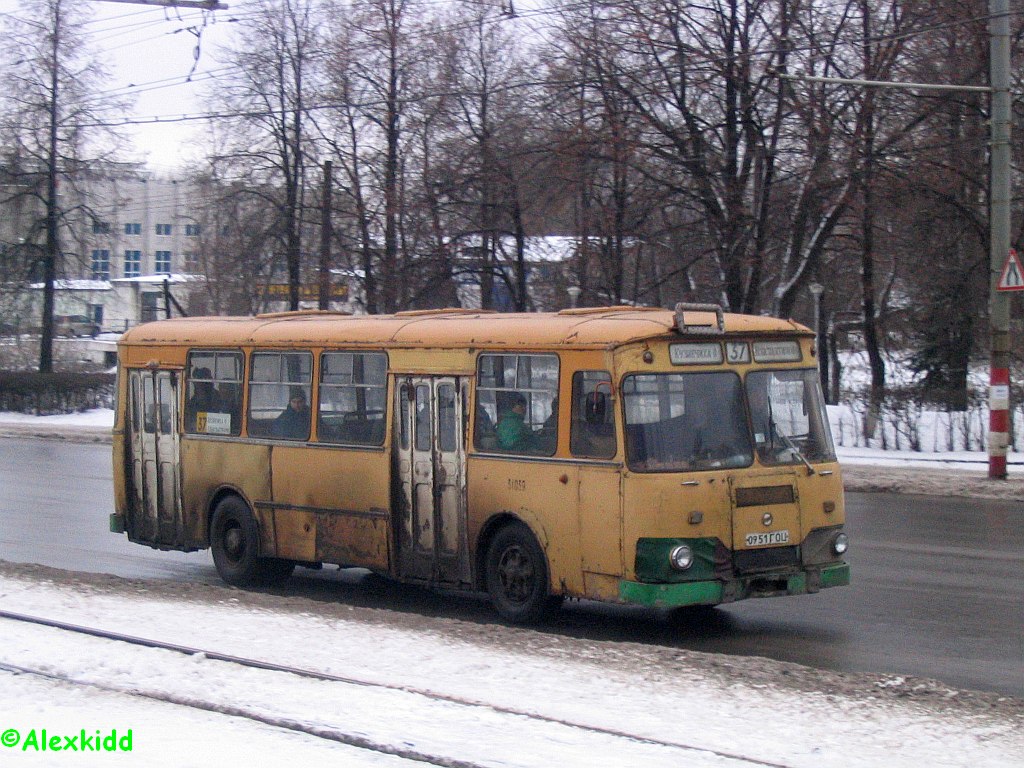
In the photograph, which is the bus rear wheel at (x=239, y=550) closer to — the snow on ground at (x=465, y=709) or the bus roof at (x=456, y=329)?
the bus roof at (x=456, y=329)

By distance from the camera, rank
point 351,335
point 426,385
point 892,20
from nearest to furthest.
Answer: point 426,385 < point 351,335 < point 892,20

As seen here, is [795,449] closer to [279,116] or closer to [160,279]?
[279,116]

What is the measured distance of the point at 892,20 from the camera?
28.9 meters

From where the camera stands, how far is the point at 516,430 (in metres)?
10.3

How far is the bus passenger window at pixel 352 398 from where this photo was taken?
11.5 metres

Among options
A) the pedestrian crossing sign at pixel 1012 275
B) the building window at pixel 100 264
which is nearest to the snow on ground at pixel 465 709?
the pedestrian crossing sign at pixel 1012 275

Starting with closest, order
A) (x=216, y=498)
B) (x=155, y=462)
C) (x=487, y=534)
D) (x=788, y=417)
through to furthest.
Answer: (x=788, y=417) → (x=487, y=534) → (x=216, y=498) → (x=155, y=462)

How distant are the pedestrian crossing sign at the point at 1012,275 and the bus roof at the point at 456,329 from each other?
1075 cm

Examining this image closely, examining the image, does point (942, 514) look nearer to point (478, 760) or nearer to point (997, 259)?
point (997, 259)

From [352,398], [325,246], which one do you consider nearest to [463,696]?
[352,398]

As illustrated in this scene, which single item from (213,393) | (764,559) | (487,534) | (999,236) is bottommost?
(764,559)

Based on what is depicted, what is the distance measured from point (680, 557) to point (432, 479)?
2600 millimetres

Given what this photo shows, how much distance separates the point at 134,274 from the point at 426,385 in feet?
313

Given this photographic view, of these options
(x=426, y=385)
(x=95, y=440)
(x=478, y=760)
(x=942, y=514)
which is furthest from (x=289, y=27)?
(x=478, y=760)
